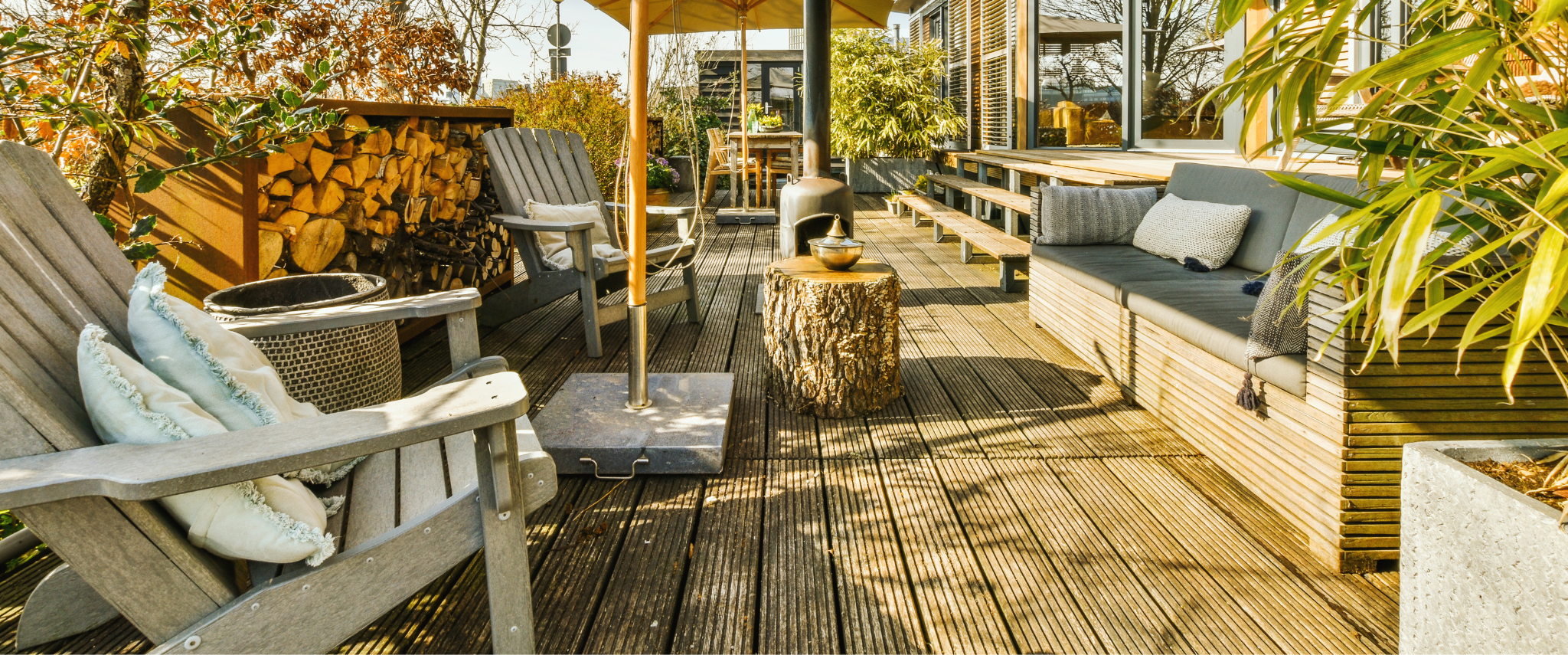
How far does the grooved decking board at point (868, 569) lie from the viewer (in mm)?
A: 1575

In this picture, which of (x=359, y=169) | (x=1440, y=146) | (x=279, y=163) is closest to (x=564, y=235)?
(x=359, y=169)

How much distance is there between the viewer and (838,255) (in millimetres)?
2873

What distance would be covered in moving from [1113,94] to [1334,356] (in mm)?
5493

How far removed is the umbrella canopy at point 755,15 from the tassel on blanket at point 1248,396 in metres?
4.23

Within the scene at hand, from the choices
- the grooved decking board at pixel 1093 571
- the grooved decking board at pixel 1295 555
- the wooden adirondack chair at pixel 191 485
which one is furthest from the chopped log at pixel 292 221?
the grooved decking board at pixel 1295 555

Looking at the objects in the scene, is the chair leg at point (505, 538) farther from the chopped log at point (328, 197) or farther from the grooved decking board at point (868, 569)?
the chopped log at point (328, 197)

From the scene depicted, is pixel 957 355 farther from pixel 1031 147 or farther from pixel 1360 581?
pixel 1031 147

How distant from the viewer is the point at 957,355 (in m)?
3.54

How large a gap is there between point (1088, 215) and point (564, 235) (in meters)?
2.22

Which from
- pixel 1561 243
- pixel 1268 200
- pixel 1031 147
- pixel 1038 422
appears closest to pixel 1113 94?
pixel 1031 147

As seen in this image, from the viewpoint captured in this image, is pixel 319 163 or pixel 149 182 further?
pixel 319 163

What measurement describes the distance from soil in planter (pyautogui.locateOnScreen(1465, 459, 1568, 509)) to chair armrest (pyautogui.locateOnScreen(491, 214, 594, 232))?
9.08 feet

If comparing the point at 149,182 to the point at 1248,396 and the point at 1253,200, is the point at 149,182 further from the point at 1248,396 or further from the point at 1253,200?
the point at 1253,200

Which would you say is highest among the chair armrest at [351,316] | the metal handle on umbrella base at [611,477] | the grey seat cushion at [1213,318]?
the chair armrest at [351,316]
